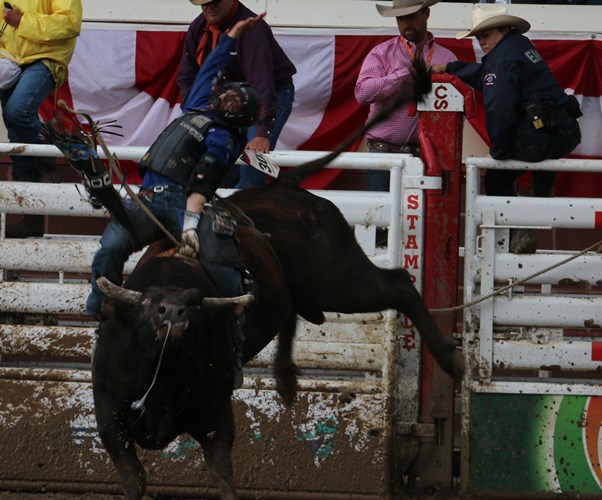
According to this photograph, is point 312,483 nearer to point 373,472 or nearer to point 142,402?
→ point 373,472

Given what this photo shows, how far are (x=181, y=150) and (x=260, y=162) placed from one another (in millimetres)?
566

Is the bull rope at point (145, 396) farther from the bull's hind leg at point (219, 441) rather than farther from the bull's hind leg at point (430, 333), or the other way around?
the bull's hind leg at point (430, 333)

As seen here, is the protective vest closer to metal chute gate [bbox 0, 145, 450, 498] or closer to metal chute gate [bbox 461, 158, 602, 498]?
metal chute gate [bbox 0, 145, 450, 498]

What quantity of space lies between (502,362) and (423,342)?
1.36 feet

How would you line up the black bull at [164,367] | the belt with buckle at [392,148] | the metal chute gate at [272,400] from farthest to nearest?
the belt with buckle at [392,148], the metal chute gate at [272,400], the black bull at [164,367]

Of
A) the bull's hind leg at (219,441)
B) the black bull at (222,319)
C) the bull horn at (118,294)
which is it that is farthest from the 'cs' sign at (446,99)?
the bull horn at (118,294)

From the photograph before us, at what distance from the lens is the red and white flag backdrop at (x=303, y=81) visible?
810 cm

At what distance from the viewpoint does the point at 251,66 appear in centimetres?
619

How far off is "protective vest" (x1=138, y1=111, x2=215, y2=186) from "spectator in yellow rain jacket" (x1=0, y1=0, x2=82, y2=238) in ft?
5.70

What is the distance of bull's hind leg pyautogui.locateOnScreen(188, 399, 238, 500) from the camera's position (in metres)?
4.41

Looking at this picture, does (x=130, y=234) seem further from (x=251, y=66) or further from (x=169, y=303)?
(x=251, y=66)

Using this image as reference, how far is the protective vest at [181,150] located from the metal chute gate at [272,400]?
2.88ft

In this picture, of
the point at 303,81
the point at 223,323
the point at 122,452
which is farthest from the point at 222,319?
the point at 303,81

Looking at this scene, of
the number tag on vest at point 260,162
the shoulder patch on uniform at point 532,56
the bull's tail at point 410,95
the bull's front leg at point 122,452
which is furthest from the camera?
the shoulder patch on uniform at point 532,56
